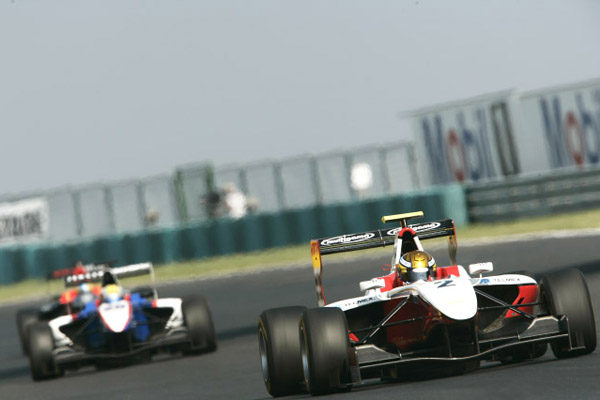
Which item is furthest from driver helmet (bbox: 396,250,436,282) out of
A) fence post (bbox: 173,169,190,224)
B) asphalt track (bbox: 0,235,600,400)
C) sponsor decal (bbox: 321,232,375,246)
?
fence post (bbox: 173,169,190,224)

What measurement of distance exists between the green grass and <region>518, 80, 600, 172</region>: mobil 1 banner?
12.3 feet

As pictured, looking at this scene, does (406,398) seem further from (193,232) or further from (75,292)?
(193,232)

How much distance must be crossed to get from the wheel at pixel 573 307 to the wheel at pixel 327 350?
1.51 metres

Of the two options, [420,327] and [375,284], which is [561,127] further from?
[420,327]

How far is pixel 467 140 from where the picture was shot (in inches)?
1489

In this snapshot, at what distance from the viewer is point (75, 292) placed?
1802 cm

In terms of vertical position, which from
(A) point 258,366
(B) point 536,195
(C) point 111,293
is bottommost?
(A) point 258,366

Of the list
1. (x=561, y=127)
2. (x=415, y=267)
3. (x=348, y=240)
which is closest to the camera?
(x=415, y=267)

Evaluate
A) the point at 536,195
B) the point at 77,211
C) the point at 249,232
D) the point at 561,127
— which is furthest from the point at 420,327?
the point at 77,211

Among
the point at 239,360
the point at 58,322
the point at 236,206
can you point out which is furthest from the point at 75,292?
the point at 236,206

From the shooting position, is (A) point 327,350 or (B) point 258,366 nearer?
(A) point 327,350

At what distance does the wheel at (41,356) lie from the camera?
15.6 meters

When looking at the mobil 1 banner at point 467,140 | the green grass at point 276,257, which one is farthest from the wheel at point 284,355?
the mobil 1 banner at point 467,140

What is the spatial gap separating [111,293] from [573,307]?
8128 millimetres
